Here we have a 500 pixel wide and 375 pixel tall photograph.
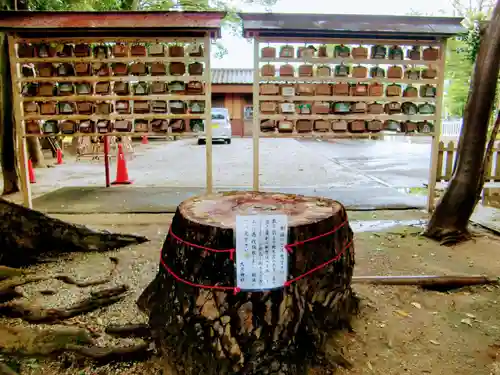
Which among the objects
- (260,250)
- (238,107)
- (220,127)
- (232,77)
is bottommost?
(260,250)

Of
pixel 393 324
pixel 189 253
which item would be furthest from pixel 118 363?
pixel 393 324

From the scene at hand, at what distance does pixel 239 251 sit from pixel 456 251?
3580 mm

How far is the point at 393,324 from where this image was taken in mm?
3129

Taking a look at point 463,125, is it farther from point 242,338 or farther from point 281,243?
point 242,338

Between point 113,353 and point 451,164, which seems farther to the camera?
point 451,164

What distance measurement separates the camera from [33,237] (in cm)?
414

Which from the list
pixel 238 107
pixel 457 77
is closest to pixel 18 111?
pixel 457 77

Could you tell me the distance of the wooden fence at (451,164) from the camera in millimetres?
7455

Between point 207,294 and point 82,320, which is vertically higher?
point 207,294

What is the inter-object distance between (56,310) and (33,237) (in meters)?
1.37

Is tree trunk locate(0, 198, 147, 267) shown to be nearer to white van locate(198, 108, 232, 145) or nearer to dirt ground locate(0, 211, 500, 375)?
dirt ground locate(0, 211, 500, 375)

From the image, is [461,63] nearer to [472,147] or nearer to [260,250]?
[472,147]

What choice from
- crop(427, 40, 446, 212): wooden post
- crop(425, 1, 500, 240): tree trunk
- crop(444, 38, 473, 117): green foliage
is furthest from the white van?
crop(425, 1, 500, 240): tree trunk

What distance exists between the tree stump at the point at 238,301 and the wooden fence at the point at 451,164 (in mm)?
5478
